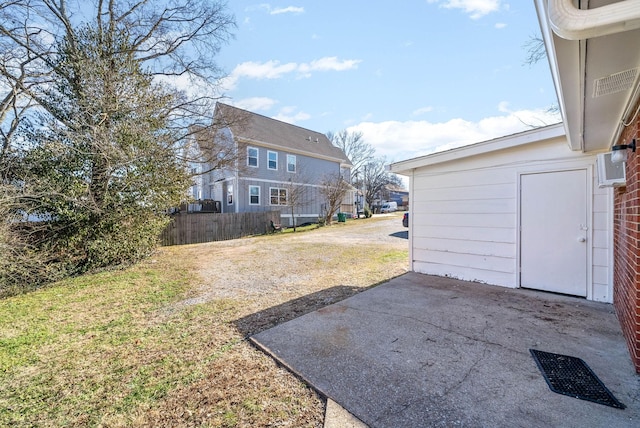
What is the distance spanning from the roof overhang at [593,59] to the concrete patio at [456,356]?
7.46 feet

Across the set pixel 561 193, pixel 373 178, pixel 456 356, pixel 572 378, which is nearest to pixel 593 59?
pixel 572 378

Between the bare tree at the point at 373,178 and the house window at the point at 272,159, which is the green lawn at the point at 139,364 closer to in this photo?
the house window at the point at 272,159

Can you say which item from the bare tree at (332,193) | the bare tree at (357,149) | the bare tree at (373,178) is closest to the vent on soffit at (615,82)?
the bare tree at (332,193)

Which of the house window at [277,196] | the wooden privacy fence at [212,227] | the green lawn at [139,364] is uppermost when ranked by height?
the house window at [277,196]

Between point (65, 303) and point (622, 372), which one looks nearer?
point (622, 372)

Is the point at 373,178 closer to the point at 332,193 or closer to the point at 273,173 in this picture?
the point at 332,193

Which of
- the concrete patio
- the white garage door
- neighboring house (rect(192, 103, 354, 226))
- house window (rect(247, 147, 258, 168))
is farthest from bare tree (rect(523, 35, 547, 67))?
house window (rect(247, 147, 258, 168))

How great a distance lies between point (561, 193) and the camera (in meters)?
4.43

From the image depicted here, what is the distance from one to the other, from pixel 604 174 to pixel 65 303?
325 inches

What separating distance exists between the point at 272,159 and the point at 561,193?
16.5 m

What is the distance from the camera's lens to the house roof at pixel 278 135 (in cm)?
1449

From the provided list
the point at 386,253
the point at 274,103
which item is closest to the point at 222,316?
the point at 386,253

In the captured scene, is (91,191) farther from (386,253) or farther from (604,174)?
(604,174)

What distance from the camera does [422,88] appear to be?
822 centimetres
